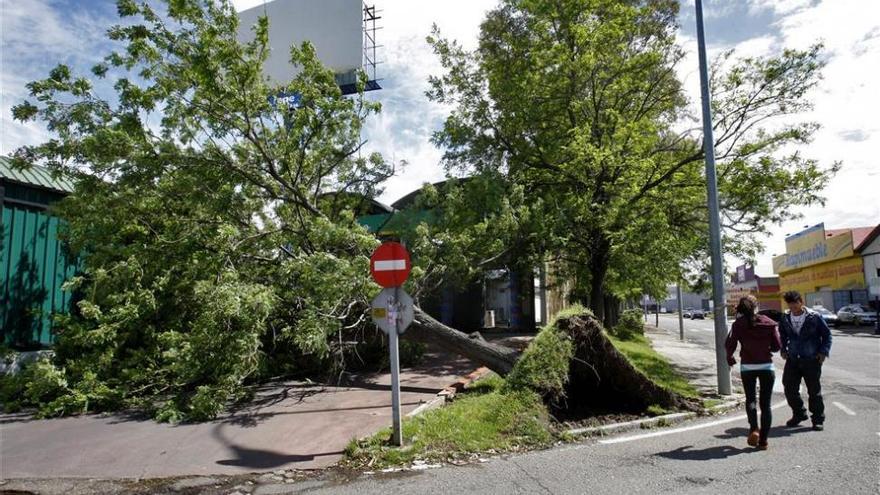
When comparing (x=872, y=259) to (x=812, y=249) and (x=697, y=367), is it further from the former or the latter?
(x=697, y=367)

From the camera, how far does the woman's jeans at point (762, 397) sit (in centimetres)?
586

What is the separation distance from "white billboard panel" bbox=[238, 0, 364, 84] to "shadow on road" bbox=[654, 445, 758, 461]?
56.6 ft

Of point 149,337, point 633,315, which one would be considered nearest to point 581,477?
point 149,337

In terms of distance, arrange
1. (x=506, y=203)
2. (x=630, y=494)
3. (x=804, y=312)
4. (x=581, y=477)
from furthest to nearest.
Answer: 1. (x=506, y=203)
2. (x=804, y=312)
3. (x=581, y=477)
4. (x=630, y=494)

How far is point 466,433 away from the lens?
633 cm

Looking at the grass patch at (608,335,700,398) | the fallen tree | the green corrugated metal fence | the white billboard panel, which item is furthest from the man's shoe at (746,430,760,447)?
the white billboard panel

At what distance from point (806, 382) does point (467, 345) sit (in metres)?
4.96

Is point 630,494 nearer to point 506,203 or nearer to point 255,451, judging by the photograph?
point 255,451

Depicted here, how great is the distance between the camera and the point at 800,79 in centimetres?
1145

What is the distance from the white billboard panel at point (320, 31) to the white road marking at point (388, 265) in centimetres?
1494

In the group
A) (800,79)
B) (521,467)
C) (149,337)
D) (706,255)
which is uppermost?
(800,79)

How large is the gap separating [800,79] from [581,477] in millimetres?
10551

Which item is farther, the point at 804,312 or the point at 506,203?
the point at 506,203

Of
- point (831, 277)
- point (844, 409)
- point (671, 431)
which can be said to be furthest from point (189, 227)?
point (831, 277)
